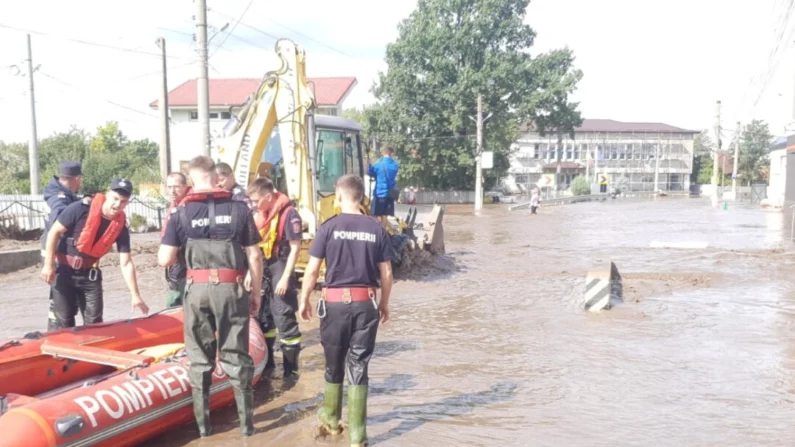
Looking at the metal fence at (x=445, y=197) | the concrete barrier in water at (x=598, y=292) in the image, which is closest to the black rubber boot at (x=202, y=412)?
the concrete barrier in water at (x=598, y=292)

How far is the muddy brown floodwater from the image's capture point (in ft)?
16.7

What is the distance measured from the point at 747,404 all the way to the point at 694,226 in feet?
68.8

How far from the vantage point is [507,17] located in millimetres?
48812

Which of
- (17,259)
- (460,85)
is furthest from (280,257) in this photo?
(460,85)

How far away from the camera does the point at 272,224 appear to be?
6.12m

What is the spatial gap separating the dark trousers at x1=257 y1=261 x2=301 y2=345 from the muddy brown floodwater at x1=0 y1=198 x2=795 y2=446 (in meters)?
0.47

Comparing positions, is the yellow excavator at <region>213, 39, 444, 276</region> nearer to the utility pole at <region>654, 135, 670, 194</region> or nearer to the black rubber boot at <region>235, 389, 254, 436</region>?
the black rubber boot at <region>235, 389, 254, 436</region>

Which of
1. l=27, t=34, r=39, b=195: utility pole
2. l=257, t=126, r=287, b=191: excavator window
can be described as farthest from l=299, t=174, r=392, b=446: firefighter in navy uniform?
l=27, t=34, r=39, b=195: utility pole

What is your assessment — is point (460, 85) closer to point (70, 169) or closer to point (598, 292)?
point (598, 292)

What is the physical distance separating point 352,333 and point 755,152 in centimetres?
8359

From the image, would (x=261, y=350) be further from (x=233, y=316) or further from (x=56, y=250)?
(x=56, y=250)

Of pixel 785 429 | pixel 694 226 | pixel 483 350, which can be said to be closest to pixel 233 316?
pixel 483 350

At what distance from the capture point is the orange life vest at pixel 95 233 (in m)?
5.75

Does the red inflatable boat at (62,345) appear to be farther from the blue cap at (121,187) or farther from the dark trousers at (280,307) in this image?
the blue cap at (121,187)
